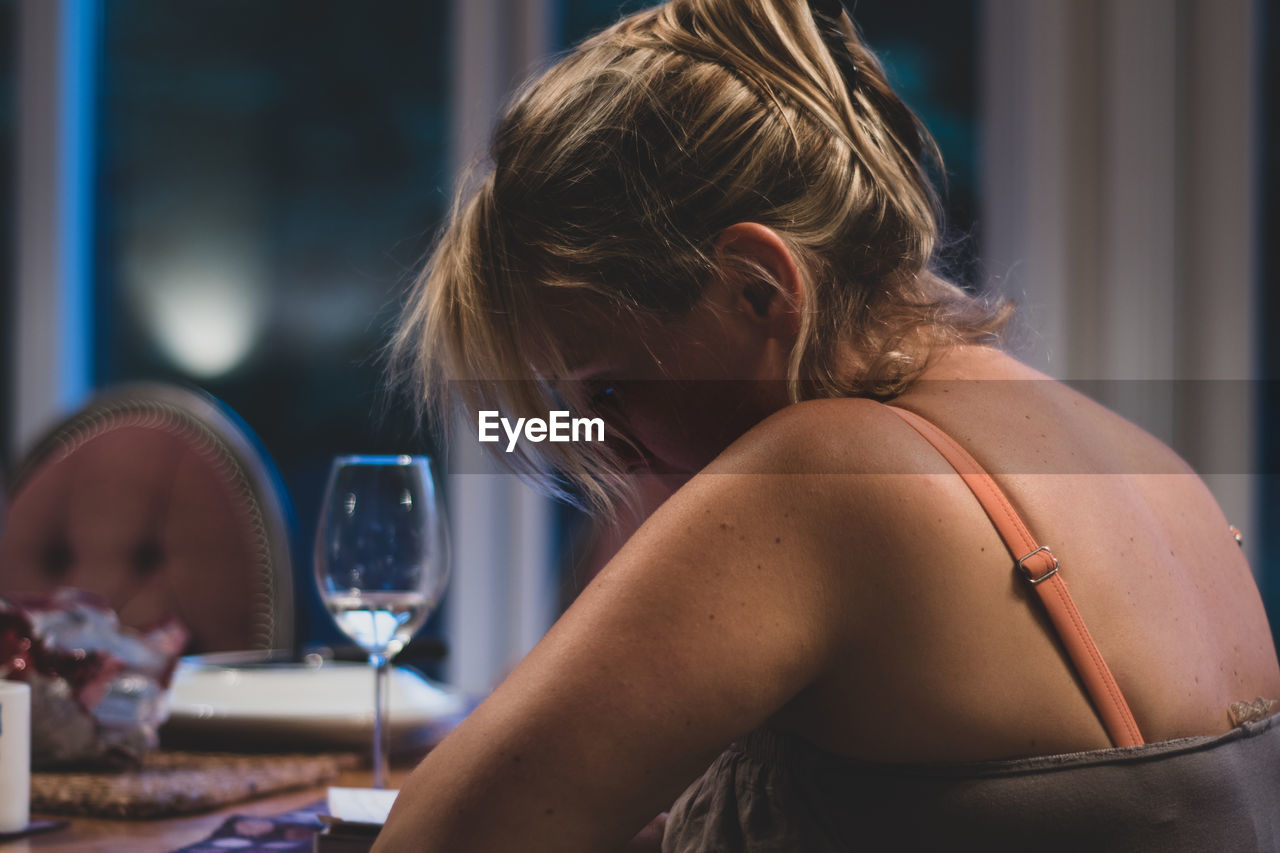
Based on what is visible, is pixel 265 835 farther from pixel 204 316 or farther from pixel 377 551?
pixel 204 316

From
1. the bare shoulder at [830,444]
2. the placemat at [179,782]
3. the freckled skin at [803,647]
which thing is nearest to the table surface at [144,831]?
the placemat at [179,782]

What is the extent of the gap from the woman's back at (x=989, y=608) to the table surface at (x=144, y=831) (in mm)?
425

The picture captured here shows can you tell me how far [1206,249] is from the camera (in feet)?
7.67

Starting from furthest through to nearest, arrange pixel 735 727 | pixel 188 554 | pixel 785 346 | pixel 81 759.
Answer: pixel 188 554, pixel 81 759, pixel 785 346, pixel 735 727

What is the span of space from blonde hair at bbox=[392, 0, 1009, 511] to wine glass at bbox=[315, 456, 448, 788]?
176 millimetres

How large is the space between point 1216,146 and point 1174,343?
1.29ft

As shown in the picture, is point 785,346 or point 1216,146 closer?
point 785,346

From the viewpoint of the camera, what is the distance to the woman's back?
→ 1.97ft

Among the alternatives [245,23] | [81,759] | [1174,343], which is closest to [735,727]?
[81,759]

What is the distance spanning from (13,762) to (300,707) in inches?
11.8

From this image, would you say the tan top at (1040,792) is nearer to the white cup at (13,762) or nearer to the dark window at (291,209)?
the white cup at (13,762)

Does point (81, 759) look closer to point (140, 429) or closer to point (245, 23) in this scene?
point (140, 429)

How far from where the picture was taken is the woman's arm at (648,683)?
0.58 metres

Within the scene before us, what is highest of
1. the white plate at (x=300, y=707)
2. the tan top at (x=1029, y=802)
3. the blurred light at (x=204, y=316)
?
the blurred light at (x=204, y=316)
